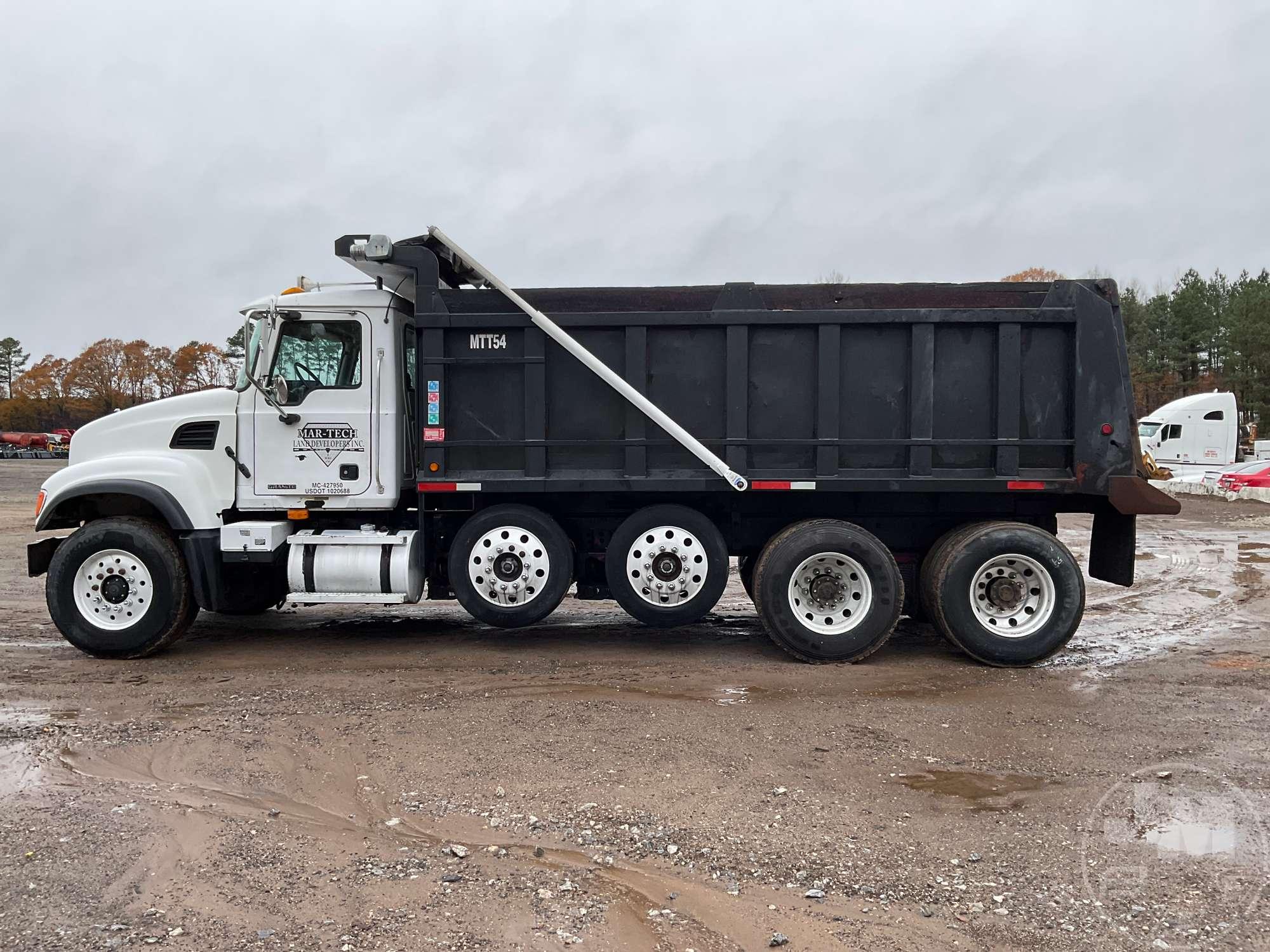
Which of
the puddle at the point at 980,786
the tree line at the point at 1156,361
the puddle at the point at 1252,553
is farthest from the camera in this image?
the tree line at the point at 1156,361

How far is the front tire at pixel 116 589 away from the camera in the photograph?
7.44 m

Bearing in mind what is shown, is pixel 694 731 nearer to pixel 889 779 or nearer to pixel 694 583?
pixel 889 779

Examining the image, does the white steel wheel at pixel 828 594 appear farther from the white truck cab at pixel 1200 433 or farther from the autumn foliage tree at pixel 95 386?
the autumn foliage tree at pixel 95 386

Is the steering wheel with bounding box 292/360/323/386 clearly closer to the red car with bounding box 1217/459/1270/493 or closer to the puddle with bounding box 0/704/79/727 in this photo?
the puddle with bounding box 0/704/79/727

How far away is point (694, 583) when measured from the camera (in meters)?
7.43

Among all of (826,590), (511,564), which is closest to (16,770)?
(511,564)

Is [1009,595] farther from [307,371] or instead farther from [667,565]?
[307,371]

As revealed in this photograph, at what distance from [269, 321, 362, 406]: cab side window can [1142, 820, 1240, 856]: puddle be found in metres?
6.35

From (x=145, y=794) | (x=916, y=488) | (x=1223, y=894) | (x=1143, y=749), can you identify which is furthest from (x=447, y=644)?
(x=1223, y=894)

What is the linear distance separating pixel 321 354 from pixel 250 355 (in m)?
0.57

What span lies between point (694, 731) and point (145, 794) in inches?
118

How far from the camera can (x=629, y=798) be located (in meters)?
4.49

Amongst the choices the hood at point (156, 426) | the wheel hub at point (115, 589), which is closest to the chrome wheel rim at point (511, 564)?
the hood at point (156, 426)

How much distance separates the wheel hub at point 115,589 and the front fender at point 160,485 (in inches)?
24.2
